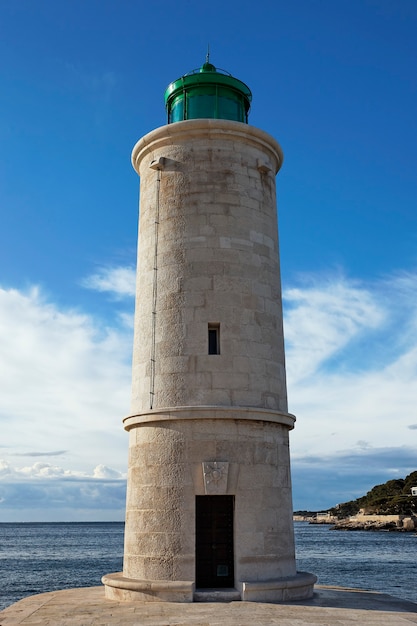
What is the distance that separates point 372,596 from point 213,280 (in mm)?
6768

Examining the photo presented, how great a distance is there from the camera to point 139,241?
13.8 metres

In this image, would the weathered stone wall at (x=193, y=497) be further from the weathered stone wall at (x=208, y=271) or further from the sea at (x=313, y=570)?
the sea at (x=313, y=570)

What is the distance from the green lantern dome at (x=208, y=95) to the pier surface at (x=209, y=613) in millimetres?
9856

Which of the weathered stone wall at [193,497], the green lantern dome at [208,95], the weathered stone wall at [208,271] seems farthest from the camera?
the green lantern dome at [208,95]

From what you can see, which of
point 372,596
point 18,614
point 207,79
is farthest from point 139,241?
point 372,596

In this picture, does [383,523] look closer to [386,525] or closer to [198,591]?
[386,525]

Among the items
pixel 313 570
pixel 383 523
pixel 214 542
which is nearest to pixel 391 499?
pixel 383 523

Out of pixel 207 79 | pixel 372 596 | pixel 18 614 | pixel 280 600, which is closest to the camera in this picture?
pixel 18 614

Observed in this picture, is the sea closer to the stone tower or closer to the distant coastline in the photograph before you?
the stone tower

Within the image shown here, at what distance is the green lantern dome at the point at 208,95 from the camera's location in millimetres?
13961

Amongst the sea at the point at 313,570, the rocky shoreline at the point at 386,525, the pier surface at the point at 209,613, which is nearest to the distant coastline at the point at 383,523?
the rocky shoreline at the point at 386,525

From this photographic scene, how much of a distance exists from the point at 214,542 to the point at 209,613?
5.61ft

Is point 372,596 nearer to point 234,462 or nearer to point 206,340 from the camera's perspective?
point 234,462

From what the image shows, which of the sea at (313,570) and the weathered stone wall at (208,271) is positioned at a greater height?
the weathered stone wall at (208,271)
